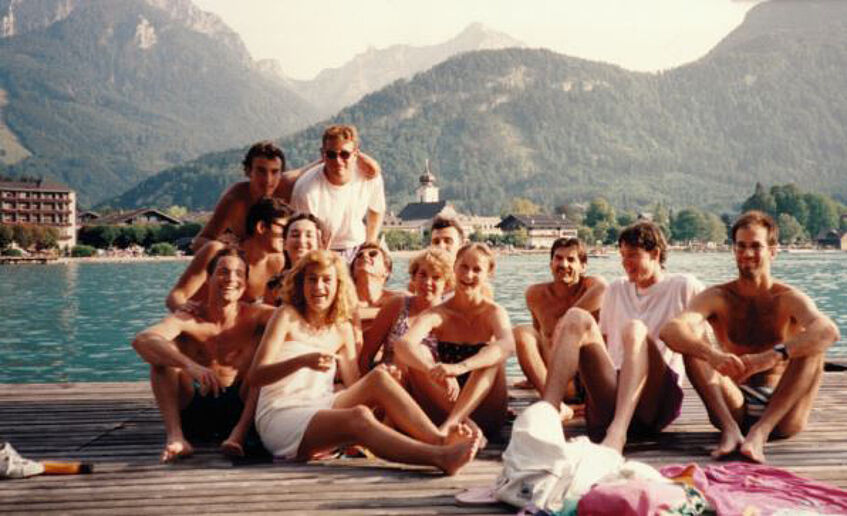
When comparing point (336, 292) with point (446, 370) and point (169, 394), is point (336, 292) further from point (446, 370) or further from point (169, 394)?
point (169, 394)

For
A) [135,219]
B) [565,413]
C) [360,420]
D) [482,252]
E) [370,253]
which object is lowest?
[135,219]

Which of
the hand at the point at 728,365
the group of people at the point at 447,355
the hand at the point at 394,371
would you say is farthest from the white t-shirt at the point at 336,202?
the hand at the point at 728,365

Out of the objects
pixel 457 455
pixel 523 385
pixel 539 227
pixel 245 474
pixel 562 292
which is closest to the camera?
pixel 457 455

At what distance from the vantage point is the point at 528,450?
13.4 feet

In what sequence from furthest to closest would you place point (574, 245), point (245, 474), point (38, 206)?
point (38, 206) < point (574, 245) < point (245, 474)

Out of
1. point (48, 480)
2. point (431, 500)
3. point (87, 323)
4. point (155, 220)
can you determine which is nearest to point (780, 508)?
point (431, 500)

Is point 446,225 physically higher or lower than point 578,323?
higher

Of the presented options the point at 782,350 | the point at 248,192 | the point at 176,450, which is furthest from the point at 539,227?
the point at 176,450

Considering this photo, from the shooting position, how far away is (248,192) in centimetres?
689

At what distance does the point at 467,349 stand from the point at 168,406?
73.0 inches

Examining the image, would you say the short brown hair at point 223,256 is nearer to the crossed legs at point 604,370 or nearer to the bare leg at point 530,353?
the bare leg at point 530,353

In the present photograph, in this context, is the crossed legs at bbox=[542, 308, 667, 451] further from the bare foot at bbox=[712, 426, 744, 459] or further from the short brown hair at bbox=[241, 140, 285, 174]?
the short brown hair at bbox=[241, 140, 285, 174]

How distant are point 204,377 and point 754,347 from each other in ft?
11.2

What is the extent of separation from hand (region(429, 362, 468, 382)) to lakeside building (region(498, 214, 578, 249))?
14749 cm
